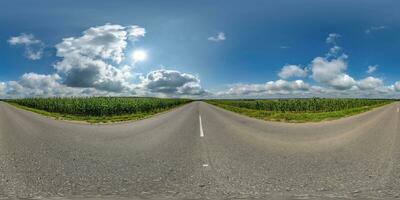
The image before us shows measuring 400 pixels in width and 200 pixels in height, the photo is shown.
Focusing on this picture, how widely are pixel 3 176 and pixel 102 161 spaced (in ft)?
7.70

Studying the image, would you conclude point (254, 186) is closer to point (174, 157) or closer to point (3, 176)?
point (174, 157)

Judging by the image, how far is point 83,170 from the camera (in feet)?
27.0

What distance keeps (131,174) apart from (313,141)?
8012 millimetres

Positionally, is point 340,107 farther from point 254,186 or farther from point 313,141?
point 254,186

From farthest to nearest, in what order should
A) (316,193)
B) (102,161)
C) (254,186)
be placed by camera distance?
(102,161) < (254,186) < (316,193)

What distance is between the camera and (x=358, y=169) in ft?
27.1

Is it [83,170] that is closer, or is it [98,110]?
[83,170]

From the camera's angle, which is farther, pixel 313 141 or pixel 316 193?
pixel 313 141

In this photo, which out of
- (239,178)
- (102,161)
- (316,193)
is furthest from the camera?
(102,161)

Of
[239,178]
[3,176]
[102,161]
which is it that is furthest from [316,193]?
[3,176]

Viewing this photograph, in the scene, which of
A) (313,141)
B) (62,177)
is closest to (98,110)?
(313,141)

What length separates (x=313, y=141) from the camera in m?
13.4

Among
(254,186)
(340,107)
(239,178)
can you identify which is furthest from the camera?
(340,107)

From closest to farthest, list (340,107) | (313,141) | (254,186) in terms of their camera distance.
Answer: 1. (254,186)
2. (313,141)
3. (340,107)
